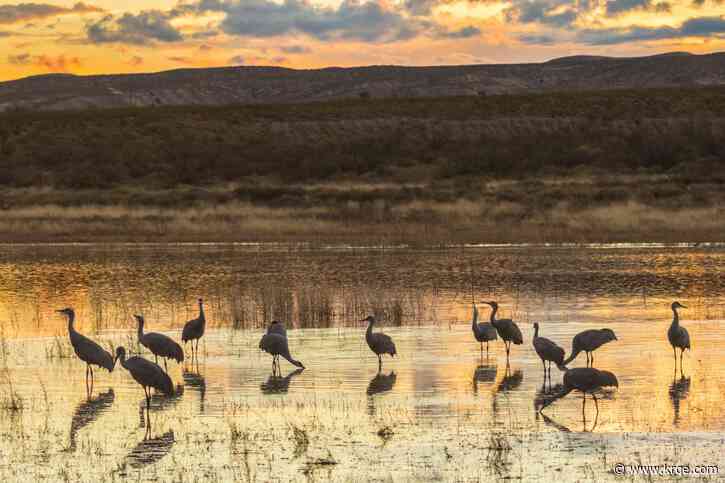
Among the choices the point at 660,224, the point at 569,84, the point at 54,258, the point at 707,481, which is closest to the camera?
the point at 707,481

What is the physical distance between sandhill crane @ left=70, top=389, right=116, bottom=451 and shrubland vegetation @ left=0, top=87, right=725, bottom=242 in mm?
28542

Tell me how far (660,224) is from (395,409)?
111ft

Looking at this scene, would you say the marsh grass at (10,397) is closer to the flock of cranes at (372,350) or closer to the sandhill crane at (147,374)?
the flock of cranes at (372,350)

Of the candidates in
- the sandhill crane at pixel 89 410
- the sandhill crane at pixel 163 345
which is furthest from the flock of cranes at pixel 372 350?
the sandhill crane at pixel 89 410

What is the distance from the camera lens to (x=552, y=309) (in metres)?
24.0

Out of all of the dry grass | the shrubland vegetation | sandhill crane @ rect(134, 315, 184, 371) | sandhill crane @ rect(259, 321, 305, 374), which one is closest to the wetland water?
sandhill crane @ rect(259, 321, 305, 374)

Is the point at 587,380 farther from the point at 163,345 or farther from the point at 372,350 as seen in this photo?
the point at 163,345

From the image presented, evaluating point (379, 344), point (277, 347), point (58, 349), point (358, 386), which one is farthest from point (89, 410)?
point (58, 349)

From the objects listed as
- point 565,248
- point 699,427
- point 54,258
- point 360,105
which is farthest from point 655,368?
point 360,105

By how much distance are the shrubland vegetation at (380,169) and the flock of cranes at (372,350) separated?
25581 millimetres

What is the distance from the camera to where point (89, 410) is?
1467cm

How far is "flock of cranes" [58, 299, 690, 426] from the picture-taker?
560 inches

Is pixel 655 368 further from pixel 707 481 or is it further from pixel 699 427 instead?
pixel 707 481

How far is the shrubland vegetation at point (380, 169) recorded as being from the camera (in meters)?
48.1
